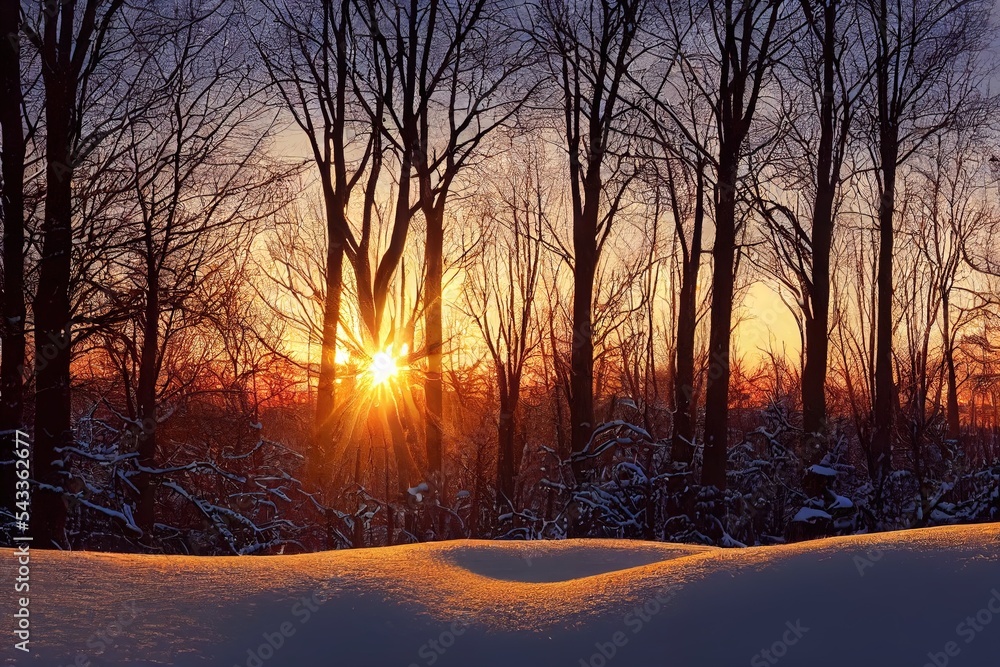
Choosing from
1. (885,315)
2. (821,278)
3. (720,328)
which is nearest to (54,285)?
(720,328)

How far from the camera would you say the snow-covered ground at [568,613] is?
7.32ft

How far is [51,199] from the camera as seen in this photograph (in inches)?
312

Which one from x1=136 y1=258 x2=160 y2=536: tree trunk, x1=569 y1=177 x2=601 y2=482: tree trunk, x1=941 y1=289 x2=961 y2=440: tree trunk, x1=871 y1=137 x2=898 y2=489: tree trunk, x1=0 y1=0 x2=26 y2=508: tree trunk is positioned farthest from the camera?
x1=941 y1=289 x2=961 y2=440: tree trunk

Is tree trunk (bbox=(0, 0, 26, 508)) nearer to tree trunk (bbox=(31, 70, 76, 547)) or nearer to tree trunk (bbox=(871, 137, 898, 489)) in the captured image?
tree trunk (bbox=(31, 70, 76, 547))

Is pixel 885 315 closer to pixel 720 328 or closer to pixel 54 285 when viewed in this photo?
pixel 720 328

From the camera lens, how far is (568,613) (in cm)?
249

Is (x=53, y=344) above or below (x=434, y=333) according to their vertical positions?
below

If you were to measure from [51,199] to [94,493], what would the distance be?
9.81ft

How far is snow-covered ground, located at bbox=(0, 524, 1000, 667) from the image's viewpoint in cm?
223

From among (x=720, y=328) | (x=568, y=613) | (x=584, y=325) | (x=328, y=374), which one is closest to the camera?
(x=568, y=613)

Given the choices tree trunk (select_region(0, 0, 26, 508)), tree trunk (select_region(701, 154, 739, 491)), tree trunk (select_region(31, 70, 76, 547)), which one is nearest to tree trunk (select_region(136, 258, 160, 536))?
tree trunk (select_region(31, 70, 76, 547))

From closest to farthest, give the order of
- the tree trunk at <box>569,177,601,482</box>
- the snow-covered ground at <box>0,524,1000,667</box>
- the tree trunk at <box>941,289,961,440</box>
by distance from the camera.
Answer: the snow-covered ground at <box>0,524,1000,667</box> < the tree trunk at <box>569,177,601,482</box> < the tree trunk at <box>941,289,961,440</box>

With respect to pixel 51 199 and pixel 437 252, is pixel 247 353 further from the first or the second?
pixel 51 199

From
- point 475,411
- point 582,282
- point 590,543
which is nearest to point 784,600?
point 590,543
